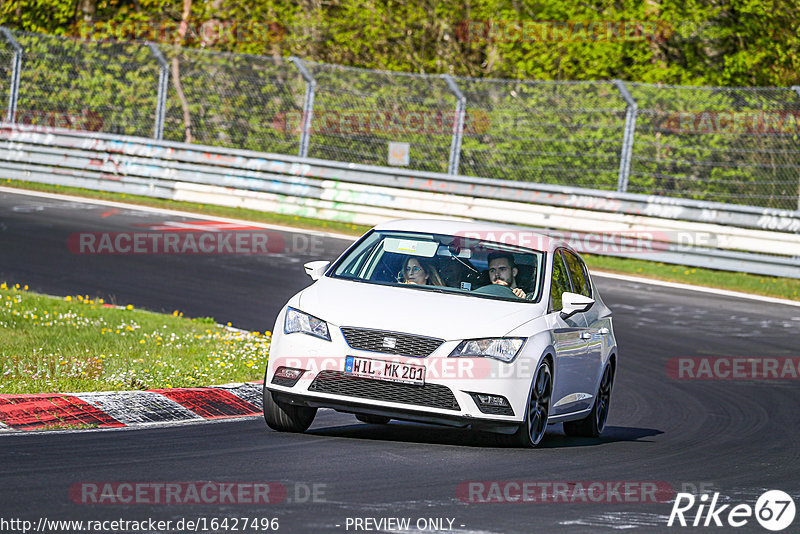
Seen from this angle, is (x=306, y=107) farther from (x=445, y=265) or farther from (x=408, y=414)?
(x=408, y=414)

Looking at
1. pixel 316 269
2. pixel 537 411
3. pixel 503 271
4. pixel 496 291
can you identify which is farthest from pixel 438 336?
pixel 316 269

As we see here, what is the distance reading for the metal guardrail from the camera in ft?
69.7

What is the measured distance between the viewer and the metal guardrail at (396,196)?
2123cm

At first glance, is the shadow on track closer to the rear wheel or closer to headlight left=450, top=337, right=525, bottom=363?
the rear wheel

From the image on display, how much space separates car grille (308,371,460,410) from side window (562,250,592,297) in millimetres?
2262

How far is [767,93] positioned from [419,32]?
13178 mm

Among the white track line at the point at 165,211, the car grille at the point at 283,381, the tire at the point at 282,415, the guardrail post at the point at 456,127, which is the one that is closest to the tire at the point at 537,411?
the tire at the point at 282,415

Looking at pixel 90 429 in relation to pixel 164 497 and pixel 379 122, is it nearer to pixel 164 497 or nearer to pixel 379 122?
pixel 164 497

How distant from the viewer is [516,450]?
29.1 ft

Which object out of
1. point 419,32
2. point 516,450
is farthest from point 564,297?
point 419,32

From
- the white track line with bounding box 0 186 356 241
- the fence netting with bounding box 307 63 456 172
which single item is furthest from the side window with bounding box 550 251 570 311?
the fence netting with bounding box 307 63 456 172

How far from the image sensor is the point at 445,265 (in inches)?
376

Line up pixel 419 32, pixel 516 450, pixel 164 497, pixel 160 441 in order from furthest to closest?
pixel 419 32 < pixel 516 450 < pixel 160 441 < pixel 164 497

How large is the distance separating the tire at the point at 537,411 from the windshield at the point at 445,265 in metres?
0.59
